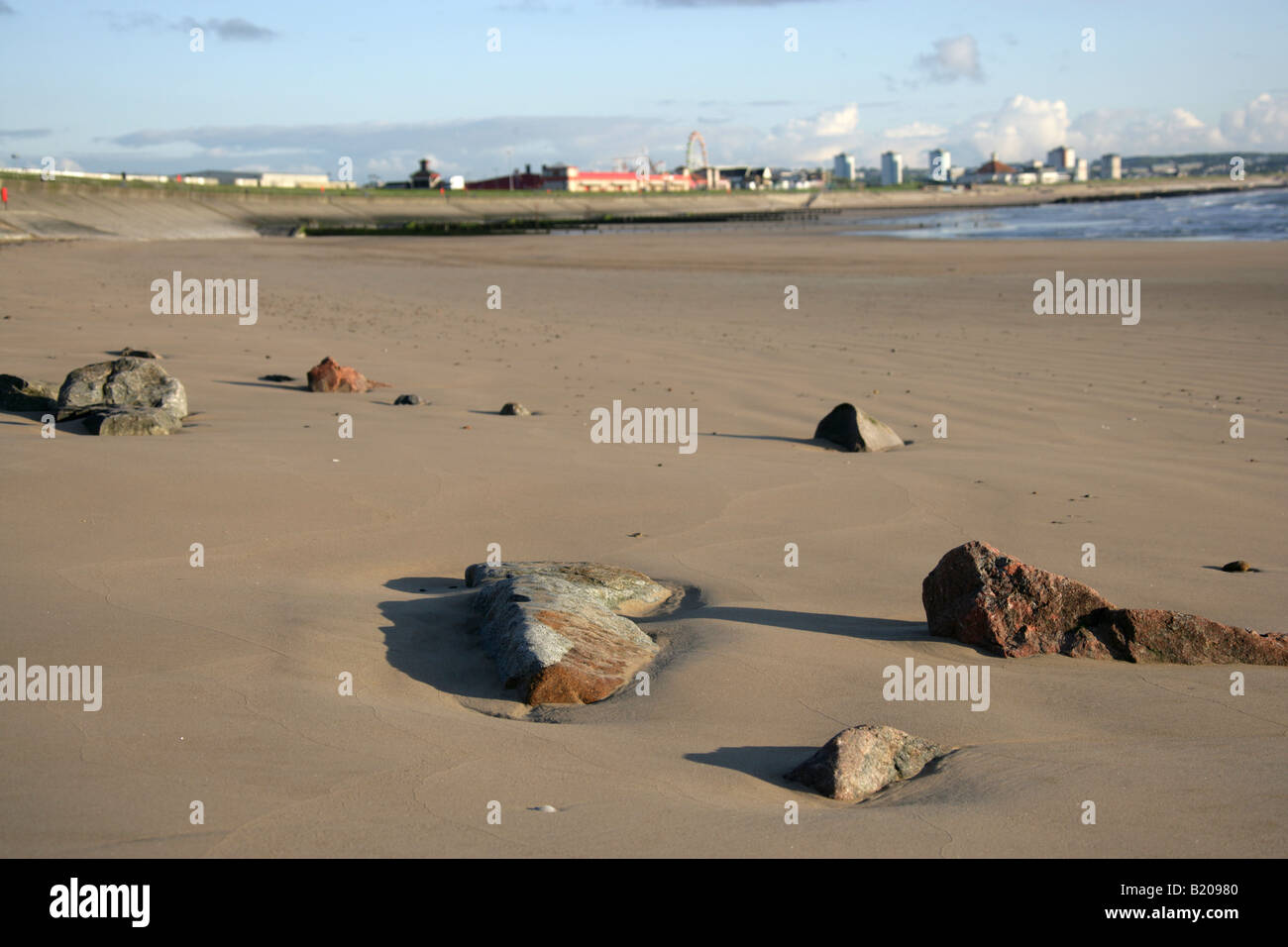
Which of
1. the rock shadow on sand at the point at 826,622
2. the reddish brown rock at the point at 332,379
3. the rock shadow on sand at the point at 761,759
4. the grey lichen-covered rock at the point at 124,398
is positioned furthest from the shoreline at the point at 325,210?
the rock shadow on sand at the point at 761,759

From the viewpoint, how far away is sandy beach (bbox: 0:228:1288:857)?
110 inches

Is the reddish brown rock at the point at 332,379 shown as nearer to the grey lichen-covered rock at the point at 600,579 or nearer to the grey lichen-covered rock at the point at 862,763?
the grey lichen-covered rock at the point at 600,579

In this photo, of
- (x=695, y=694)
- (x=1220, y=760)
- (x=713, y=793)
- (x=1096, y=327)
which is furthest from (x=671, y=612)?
(x=1096, y=327)

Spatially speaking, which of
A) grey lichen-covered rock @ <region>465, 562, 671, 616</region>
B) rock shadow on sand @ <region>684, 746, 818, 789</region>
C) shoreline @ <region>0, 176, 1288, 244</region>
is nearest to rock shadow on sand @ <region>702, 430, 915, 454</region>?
grey lichen-covered rock @ <region>465, 562, 671, 616</region>

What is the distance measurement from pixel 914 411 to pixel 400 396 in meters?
4.56

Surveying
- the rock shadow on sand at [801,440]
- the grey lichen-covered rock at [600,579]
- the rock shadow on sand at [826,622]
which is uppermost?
the rock shadow on sand at [801,440]

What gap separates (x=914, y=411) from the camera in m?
9.66

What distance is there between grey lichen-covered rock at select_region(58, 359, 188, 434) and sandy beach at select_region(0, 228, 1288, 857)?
29 centimetres

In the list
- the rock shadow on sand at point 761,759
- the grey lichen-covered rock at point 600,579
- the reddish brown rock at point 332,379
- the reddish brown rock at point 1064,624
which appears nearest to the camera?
the rock shadow on sand at point 761,759

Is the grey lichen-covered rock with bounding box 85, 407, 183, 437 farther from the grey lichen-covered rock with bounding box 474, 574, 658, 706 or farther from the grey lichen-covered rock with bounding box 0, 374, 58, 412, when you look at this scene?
the grey lichen-covered rock with bounding box 474, 574, 658, 706

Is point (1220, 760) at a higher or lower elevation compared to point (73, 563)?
lower

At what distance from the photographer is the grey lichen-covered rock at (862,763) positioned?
3043 mm

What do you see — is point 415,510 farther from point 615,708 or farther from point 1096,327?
point 1096,327

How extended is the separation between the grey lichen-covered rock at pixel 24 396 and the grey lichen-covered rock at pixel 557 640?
5250mm
